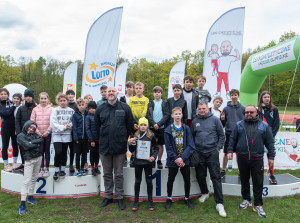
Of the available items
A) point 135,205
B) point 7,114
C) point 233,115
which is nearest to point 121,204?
point 135,205

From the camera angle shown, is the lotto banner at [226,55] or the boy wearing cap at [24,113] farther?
the lotto banner at [226,55]

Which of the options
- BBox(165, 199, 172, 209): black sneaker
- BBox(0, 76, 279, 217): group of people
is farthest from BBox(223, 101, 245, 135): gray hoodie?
BBox(165, 199, 172, 209): black sneaker

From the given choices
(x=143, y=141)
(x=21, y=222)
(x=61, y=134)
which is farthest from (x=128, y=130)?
(x=21, y=222)

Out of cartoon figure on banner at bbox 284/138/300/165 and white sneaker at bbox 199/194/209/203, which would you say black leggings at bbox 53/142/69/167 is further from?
cartoon figure on banner at bbox 284/138/300/165

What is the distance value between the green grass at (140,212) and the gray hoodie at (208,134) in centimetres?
104

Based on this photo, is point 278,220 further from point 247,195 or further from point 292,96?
point 292,96

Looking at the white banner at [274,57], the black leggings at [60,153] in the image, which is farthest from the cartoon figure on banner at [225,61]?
the black leggings at [60,153]

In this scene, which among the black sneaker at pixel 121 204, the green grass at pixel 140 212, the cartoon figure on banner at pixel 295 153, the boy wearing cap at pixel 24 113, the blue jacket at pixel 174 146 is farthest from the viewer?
the cartoon figure on banner at pixel 295 153

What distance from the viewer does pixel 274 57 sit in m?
7.59

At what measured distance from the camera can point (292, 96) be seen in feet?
91.4

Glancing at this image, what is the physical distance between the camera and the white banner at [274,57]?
6.63m

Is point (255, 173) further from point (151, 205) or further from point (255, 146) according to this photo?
point (151, 205)

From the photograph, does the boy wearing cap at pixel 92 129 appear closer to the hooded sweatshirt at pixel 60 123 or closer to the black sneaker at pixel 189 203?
the hooded sweatshirt at pixel 60 123

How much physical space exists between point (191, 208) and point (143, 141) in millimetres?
1405
